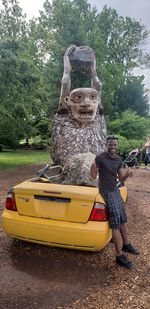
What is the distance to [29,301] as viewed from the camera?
3.54m

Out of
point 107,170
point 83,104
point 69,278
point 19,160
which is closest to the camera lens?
point 69,278

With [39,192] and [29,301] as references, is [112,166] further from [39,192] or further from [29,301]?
[29,301]

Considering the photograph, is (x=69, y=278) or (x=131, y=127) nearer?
(x=69, y=278)

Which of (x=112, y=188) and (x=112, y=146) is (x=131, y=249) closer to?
(x=112, y=188)

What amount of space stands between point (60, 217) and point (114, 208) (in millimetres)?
652

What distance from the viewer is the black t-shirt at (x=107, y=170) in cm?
444

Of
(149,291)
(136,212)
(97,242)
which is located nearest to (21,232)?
(97,242)

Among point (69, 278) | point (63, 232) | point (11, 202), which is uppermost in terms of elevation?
point (11, 202)

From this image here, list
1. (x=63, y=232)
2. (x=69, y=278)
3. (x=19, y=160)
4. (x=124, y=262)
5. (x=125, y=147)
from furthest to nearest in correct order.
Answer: (x=19, y=160)
(x=125, y=147)
(x=124, y=262)
(x=63, y=232)
(x=69, y=278)

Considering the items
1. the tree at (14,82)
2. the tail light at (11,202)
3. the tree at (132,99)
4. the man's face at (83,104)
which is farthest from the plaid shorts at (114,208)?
the tree at (132,99)

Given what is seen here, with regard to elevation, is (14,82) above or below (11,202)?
above

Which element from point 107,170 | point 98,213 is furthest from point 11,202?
point 107,170

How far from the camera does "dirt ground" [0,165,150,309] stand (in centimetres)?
353

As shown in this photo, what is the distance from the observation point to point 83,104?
761cm
